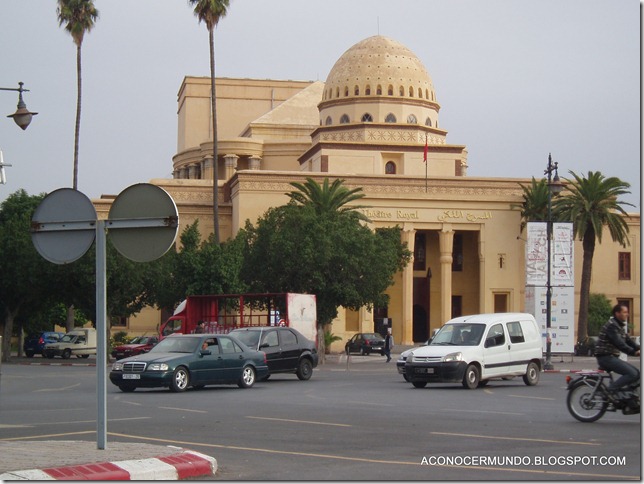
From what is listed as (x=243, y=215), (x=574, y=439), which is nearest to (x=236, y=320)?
(x=243, y=215)

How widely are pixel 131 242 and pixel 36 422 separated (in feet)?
24.2

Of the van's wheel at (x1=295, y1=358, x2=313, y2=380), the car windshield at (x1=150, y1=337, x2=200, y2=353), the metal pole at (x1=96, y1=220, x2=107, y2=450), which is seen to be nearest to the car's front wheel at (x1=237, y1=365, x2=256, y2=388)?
the car windshield at (x1=150, y1=337, x2=200, y2=353)

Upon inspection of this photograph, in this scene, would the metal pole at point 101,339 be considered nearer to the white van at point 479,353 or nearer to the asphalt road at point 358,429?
the asphalt road at point 358,429

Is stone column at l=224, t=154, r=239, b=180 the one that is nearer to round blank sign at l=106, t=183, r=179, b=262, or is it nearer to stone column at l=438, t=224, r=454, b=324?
stone column at l=438, t=224, r=454, b=324

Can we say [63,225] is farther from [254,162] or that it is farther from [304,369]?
[254,162]

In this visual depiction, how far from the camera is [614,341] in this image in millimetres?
15781

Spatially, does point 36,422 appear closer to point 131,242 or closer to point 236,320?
point 131,242

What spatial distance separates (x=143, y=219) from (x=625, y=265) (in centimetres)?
6895

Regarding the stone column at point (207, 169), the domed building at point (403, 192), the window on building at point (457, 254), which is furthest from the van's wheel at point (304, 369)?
the stone column at point (207, 169)

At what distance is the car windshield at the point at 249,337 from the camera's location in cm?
2912

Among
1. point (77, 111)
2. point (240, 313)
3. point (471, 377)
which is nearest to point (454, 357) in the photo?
point (471, 377)

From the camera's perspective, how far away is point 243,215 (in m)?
68.6

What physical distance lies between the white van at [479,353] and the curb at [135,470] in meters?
14.4

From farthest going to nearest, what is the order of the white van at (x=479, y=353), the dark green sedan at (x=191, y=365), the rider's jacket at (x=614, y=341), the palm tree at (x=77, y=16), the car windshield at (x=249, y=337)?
the palm tree at (x=77, y=16) < the car windshield at (x=249, y=337) < the white van at (x=479, y=353) < the dark green sedan at (x=191, y=365) < the rider's jacket at (x=614, y=341)
